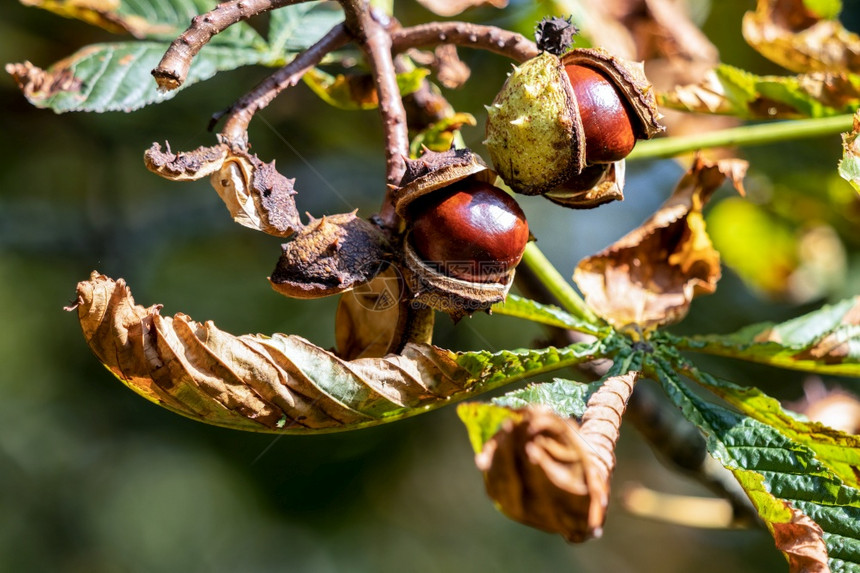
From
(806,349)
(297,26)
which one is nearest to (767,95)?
(806,349)

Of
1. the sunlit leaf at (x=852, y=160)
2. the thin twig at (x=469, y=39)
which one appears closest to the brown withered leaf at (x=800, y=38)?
the sunlit leaf at (x=852, y=160)

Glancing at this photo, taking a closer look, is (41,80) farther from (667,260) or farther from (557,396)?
(667,260)

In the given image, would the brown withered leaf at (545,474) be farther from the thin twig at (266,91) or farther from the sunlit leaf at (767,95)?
the sunlit leaf at (767,95)

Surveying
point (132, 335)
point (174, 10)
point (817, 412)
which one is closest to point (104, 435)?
point (174, 10)

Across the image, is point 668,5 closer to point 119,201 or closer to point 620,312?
point 620,312

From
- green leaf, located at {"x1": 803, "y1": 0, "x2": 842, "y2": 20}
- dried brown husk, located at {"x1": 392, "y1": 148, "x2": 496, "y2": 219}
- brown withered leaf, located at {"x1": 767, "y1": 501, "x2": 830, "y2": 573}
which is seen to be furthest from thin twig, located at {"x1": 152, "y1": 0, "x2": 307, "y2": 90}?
green leaf, located at {"x1": 803, "y1": 0, "x2": 842, "y2": 20}

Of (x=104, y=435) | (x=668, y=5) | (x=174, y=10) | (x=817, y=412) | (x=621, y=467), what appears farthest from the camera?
(x=621, y=467)

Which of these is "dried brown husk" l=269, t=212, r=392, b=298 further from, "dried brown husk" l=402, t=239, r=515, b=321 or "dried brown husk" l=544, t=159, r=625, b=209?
"dried brown husk" l=544, t=159, r=625, b=209
